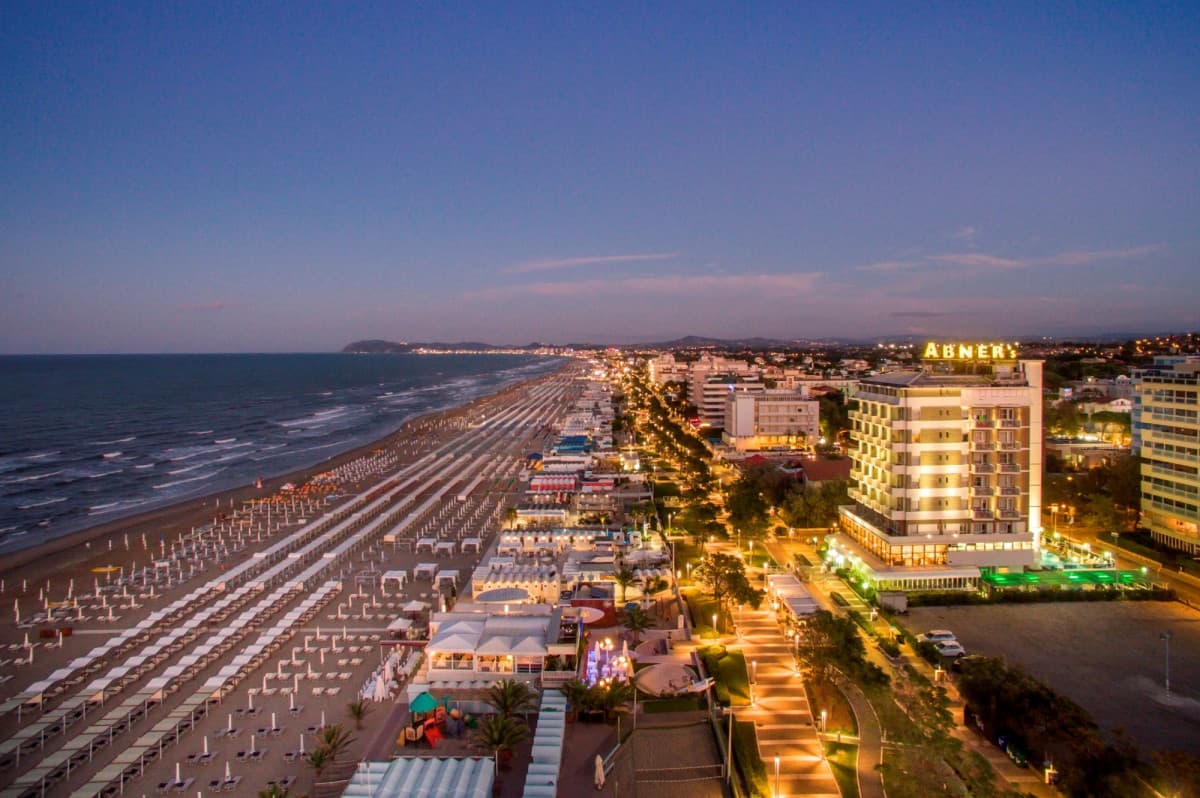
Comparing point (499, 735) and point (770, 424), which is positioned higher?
point (770, 424)

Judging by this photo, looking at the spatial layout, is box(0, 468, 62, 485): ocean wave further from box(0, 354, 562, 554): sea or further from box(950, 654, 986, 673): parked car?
box(950, 654, 986, 673): parked car

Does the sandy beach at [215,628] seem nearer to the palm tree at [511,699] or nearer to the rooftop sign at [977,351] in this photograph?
the palm tree at [511,699]

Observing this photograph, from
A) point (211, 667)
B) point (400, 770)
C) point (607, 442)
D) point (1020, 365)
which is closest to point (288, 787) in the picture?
point (400, 770)

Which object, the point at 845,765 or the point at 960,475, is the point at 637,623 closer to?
the point at 845,765

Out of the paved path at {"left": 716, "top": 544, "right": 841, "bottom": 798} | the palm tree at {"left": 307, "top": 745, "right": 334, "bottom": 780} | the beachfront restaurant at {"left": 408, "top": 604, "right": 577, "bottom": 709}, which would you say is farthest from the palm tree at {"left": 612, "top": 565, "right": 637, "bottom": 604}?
the palm tree at {"left": 307, "top": 745, "right": 334, "bottom": 780}

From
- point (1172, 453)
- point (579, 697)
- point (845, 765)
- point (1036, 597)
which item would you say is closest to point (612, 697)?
point (579, 697)

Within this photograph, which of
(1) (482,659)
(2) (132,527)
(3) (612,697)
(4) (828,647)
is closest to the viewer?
(3) (612,697)

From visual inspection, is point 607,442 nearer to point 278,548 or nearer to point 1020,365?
point 278,548
